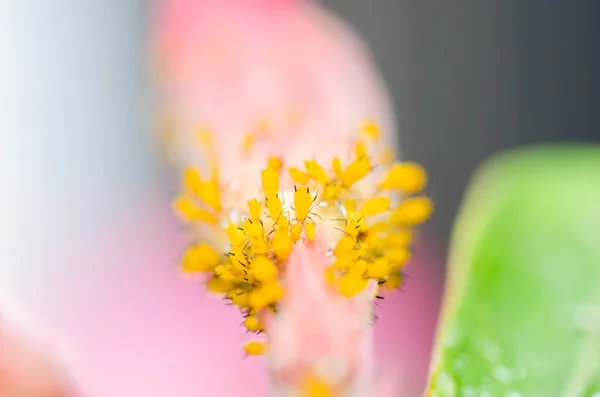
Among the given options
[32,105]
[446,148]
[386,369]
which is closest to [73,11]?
[32,105]

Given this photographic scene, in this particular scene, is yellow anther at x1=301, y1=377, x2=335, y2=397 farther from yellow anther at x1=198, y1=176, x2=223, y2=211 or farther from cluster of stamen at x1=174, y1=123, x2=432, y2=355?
yellow anther at x1=198, y1=176, x2=223, y2=211

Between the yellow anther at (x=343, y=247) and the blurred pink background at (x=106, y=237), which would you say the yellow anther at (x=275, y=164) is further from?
the blurred pink background at (x=106, y=237)

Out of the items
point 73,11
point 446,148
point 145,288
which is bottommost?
point 145,288

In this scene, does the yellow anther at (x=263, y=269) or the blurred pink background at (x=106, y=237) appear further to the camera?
the blurred pink background at (x=106, y=237)

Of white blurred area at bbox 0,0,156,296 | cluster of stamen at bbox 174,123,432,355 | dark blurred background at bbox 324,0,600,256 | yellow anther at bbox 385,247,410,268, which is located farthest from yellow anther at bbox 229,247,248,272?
dark blurred background at bbox 324,0,600,256

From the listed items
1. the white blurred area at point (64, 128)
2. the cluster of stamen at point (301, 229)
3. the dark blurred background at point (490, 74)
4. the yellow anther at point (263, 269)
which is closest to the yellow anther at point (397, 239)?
the cluster of stamen at point (301, 229)

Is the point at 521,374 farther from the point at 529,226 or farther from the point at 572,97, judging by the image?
the point at 572,97

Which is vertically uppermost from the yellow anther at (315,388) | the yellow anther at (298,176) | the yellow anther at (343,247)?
the yellow anther at (298,176)
